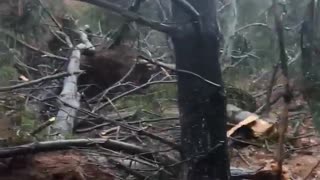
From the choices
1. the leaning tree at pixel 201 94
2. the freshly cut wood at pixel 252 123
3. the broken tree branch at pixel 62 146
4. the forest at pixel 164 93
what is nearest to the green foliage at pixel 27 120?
the forest at pixel 164 93

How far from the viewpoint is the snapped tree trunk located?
2.92m

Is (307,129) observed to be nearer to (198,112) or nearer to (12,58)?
(198,112)

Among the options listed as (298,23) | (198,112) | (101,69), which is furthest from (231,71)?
(198,112)

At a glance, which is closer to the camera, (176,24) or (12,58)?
(176,24)

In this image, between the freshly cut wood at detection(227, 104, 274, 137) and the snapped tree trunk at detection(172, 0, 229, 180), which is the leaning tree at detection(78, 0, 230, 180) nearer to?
the snapped tree trunk at detection(172, 0, 229, 180)

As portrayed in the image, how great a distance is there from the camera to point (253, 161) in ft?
13.6

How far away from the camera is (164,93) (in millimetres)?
4336

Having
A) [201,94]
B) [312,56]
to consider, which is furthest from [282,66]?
[201,94]

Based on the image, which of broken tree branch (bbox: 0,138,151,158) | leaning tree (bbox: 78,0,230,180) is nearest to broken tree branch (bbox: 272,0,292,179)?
leaning tree (bbox: 78,0,230,180)

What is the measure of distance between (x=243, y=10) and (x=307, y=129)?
37.8 inches

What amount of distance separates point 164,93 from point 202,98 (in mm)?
1417

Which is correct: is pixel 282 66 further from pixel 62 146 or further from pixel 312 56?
pixel 62 146

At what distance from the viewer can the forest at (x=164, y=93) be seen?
2906 millimetres

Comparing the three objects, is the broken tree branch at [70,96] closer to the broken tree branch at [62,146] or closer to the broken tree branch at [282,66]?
the broken tree branch at [62,146]
